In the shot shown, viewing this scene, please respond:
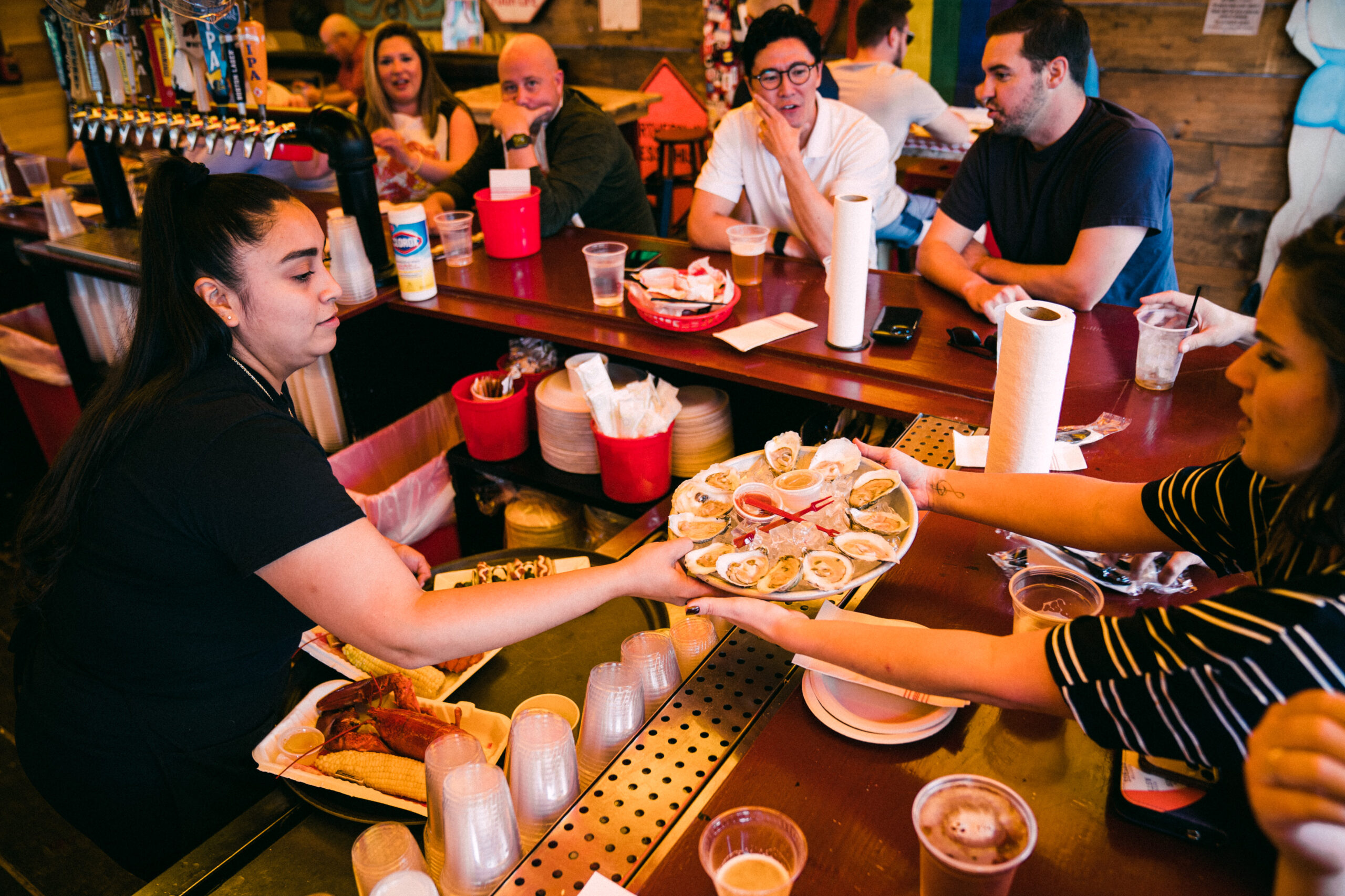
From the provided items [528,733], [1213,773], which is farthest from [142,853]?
[1213,773]

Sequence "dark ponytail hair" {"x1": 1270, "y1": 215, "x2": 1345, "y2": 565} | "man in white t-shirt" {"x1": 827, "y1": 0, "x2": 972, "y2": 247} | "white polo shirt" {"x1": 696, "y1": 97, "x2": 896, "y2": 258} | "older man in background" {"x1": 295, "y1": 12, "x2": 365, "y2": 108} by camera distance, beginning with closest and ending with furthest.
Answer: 1. "dark ponytail hair" {"x1": 1270, "y1": 215, "x2": 1345, "y2": 565}
2. "white polo shirt" {"x1": 696, "y1": 97, "x2": 896, "y2": 258}
3. "man in white t-shirt" {"x1": 827, "y1": 0, "x2": 972, "y2": 247}
4. "older man in background" {"x1": 295, "y1": 12, "x2": 365, "y2": 108}

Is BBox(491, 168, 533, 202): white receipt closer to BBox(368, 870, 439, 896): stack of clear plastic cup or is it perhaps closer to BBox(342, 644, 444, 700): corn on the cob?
BBox(342, 644, 444, 700): corn on the cob

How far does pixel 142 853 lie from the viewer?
5.42 feet

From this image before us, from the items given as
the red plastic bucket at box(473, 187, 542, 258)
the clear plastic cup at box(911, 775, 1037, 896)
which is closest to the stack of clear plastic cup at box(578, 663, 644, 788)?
the clear plastic cup at box(911, 775, 1037, 896)

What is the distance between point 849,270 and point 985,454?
638 mm

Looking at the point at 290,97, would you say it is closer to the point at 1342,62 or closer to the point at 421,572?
the point at 421,572

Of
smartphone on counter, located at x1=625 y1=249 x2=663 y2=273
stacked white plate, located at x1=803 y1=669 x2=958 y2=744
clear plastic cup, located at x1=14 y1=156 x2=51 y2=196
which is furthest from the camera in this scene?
clear plastic cup, located at x1=14 y1=156 x2=51 y2=196

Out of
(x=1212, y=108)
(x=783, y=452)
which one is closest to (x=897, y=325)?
(x=783, y=452)

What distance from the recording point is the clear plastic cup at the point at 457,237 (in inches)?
117

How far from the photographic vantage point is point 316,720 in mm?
1524

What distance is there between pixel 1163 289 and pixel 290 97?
227 inches

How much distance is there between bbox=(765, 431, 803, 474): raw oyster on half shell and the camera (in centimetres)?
169

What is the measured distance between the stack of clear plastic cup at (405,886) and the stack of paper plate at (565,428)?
5.39 ft

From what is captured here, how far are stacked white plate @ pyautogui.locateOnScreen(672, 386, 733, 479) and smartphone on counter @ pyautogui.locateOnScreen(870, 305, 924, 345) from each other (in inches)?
22.5
